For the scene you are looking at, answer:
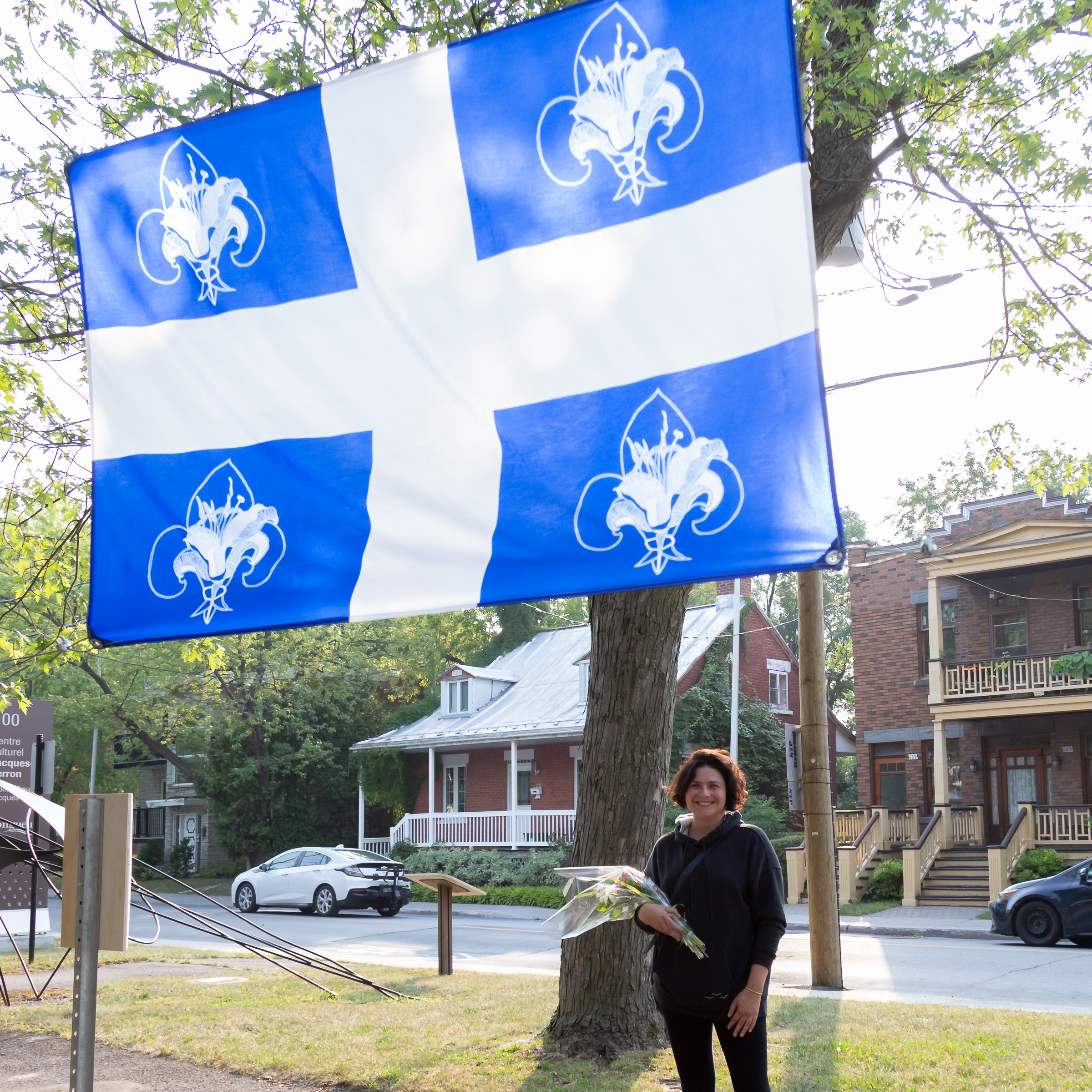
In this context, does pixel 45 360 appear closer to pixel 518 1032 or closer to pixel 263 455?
pixel 263 455

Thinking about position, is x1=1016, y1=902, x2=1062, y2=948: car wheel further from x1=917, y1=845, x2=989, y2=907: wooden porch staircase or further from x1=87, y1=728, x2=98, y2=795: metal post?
x1=87, y1=728, x2=98, y2=795: metal post

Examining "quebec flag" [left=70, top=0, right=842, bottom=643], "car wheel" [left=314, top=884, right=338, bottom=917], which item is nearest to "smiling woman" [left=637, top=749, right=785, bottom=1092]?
"quebec flag" [left=70, top=0, right=842, bottom=643]

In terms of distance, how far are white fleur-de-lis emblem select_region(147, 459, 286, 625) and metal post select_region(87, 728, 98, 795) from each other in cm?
3686

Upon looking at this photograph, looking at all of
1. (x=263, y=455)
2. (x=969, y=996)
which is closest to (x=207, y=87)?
(x=263, y=455)

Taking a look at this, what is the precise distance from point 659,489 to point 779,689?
108ft

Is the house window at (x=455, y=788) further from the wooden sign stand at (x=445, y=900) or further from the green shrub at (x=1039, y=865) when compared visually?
the wooden sign stand at (x=445, y=900)

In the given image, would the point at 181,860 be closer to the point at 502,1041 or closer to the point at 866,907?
the point at 866,907

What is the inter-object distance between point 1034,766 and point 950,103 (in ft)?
71.0

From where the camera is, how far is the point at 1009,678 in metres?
26.0

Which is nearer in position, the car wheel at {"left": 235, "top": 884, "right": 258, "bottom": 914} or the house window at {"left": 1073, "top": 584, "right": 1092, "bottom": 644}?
the car wheel at {"left": 235, "top": 884, "right": 258, "bottom": 914}

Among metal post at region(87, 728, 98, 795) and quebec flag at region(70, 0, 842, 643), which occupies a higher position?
quebec flag at region(70, 0, 842, 643)

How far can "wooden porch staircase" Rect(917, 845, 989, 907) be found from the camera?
75.0ft

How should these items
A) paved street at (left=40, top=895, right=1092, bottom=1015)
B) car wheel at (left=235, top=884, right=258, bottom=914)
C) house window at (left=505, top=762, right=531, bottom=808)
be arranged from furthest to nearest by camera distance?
house window at (left=505, top=762, right=531, bottom=808), car wheel at (left=235, top=884, right=258, bottom=914), paved street at (left=40, top=895, right=1092, bottom=1015)

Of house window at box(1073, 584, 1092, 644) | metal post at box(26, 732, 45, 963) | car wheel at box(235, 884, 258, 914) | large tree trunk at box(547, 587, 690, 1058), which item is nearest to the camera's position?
large tree trunk at box(547, 587, 690, 1058)
